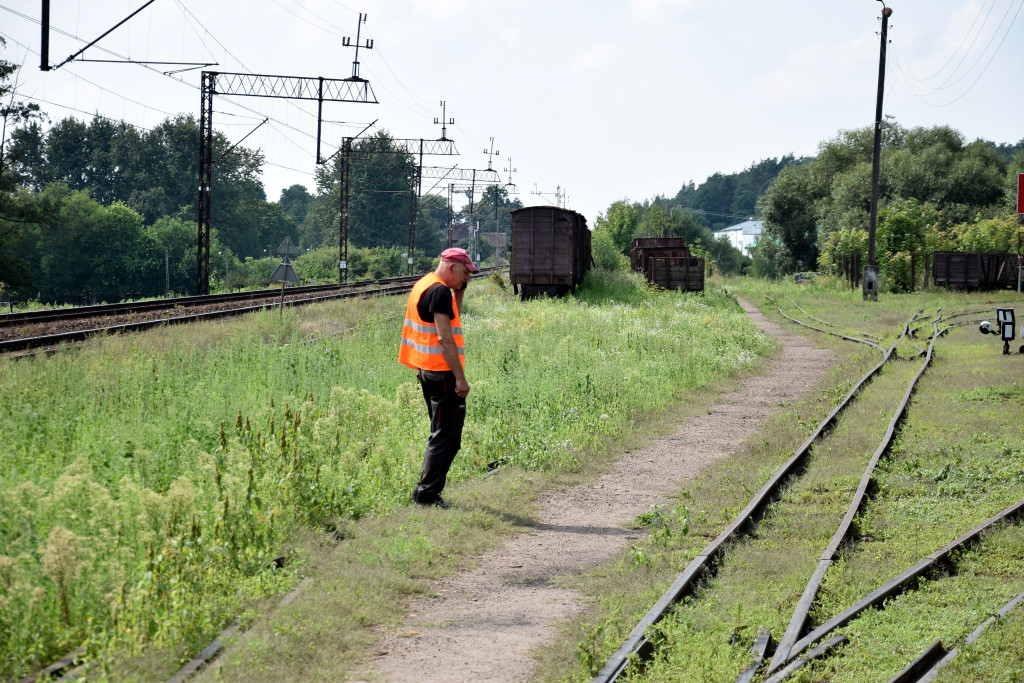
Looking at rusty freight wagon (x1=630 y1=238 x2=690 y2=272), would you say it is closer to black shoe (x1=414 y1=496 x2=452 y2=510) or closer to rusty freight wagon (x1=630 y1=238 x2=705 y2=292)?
rusty freight wagon (x1=630 y1=238 x2=705 y2=292)

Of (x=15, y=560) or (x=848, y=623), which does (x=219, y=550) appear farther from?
(x=848, y=623)

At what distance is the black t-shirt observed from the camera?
688 centimetres

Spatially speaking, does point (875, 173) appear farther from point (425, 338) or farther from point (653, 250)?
point (425, 338)

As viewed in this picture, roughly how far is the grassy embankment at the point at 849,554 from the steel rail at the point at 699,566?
0.09 metres

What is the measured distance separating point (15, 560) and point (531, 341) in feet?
40.7

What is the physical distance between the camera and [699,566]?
5.89 m

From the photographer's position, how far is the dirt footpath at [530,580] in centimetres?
471

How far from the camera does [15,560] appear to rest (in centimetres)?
506

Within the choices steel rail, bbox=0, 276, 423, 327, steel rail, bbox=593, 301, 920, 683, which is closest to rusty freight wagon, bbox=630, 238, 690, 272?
steel rail, bbox=0, 276, 423, 327

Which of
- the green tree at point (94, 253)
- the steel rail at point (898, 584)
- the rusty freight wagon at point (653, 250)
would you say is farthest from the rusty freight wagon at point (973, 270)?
the green tree at point (94, 253)

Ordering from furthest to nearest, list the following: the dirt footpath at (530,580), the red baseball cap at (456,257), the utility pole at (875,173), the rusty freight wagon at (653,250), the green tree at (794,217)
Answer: the green tree at (794,217) → the rusty freight wagon at (653,250) → the utility pole at (875,173) → the red baseball cap at (456,257) → the dirt footpath at (530,580)

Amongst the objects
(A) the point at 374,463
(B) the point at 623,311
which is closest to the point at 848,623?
(A) the point at 374,463

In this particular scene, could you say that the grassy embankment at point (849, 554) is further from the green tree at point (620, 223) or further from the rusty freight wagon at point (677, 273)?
the green tree at point (620, 223)

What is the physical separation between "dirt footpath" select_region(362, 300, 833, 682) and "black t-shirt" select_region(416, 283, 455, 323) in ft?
6.13
